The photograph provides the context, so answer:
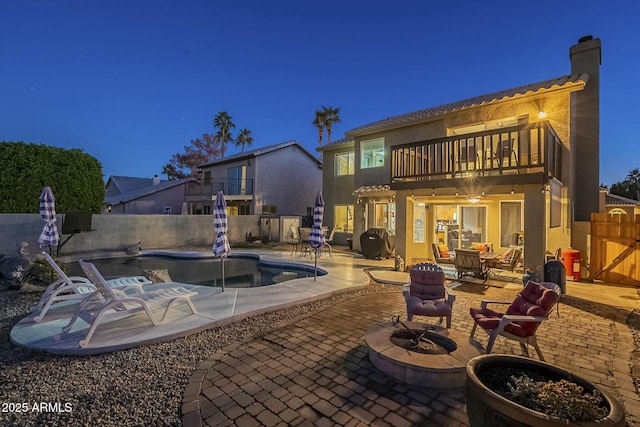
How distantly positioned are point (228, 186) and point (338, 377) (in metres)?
24.0

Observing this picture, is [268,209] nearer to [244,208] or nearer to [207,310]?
[244,208]

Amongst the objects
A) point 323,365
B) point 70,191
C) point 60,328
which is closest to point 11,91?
point 70,191

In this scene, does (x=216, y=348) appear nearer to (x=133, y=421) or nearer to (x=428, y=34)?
(x=133, y=421)

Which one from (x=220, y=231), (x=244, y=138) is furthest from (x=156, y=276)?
(x=244, y=138)

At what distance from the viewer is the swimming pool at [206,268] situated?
34.9 ft

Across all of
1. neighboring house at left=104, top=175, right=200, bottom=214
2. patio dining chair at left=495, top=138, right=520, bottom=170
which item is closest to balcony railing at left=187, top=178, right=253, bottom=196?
neighboring house at left=104, top=175, right=200, bottom=214

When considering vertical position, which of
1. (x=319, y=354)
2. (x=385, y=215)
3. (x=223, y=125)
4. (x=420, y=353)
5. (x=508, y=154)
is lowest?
(x=319, y=354)

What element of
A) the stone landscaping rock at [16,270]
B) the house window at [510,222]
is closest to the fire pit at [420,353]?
the house window at [510,222]

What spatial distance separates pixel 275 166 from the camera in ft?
79.2

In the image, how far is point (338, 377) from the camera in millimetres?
3615

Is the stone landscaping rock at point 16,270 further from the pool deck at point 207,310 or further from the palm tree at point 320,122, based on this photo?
the palm tree at point 320,122

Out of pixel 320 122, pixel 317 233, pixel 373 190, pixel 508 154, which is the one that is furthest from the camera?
pixel 320 122

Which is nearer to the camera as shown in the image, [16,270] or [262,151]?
[16,270]

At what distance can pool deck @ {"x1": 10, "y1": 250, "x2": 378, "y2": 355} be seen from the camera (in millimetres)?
4386
